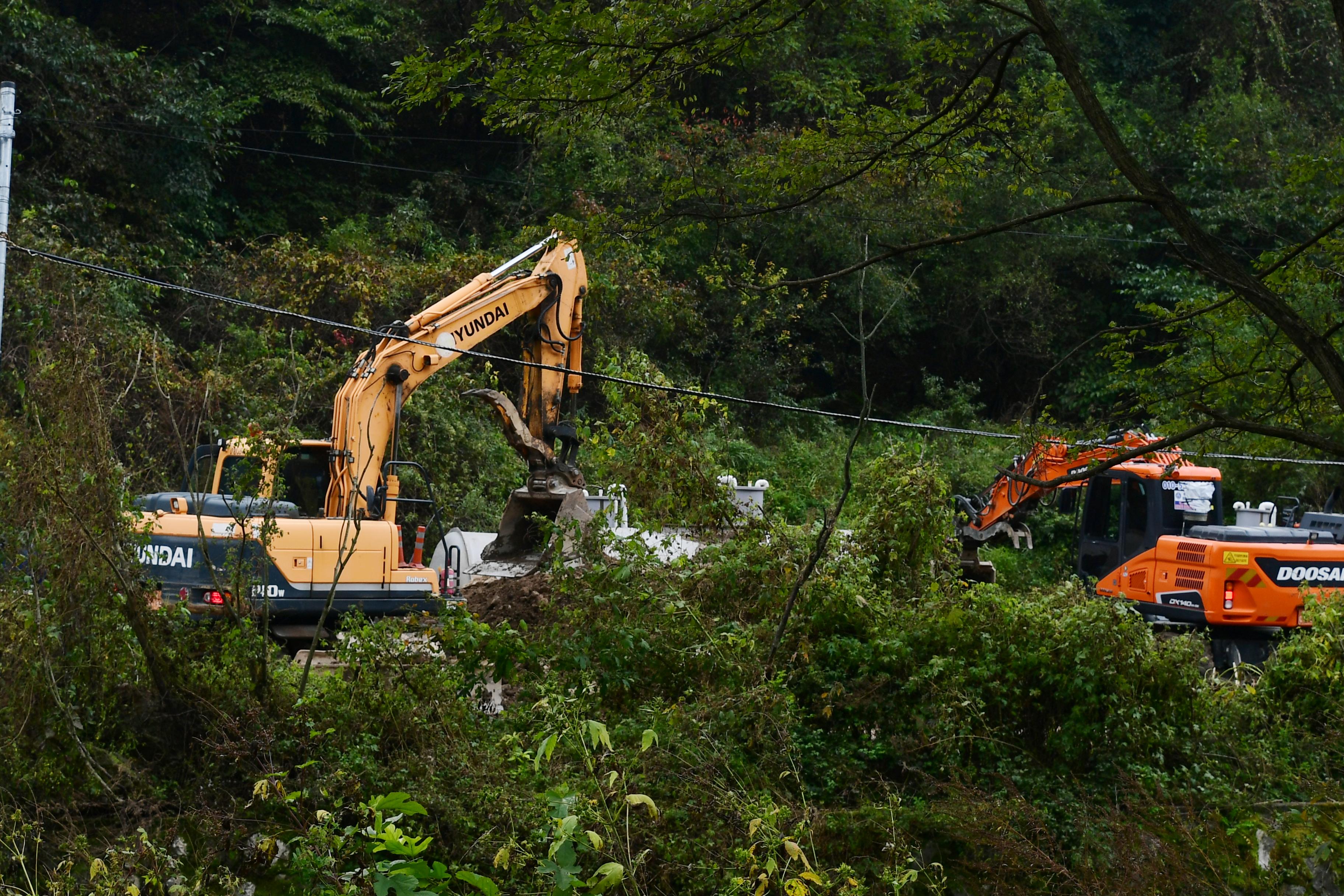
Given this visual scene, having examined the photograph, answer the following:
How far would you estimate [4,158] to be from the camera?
9.25 metres

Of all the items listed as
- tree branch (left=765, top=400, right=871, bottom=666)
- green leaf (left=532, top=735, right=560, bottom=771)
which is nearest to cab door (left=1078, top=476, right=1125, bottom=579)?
tree branch (left=765, top=400, right=871, bottom=666)

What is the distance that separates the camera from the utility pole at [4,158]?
29.5 ft

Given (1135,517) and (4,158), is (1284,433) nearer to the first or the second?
(1135,517)

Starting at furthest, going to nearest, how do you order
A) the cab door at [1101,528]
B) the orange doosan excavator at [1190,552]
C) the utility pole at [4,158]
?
the cab door at [1101,528] < the orange doosan excavator at [1190,552] < the utility pole at [4,158]

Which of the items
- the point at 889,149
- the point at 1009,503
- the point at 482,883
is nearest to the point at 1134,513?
the point at 1009,503

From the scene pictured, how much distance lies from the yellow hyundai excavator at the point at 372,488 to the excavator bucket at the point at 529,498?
0.02 metres

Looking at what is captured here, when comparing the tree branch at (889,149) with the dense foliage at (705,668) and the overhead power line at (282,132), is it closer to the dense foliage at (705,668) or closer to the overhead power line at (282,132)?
the dense foliage at (705,668)

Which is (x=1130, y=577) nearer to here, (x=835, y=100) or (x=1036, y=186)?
(x=1036, y=186)

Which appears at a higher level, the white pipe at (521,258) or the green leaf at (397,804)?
the white pipe at (521,258)

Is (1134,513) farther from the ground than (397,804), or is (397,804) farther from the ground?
(1134,513)

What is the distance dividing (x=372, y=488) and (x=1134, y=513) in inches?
325

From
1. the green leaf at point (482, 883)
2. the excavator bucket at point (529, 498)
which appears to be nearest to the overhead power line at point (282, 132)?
the excavator bucket at point (529, 498)

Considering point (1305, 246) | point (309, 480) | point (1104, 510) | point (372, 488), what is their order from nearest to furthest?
point (1305, 246), point (372, 488), point (309, 480), point (1104, 510)

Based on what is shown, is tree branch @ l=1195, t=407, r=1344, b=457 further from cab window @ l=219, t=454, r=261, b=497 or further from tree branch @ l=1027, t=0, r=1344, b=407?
cab window @ l=219, t=454, r=261, b=497
